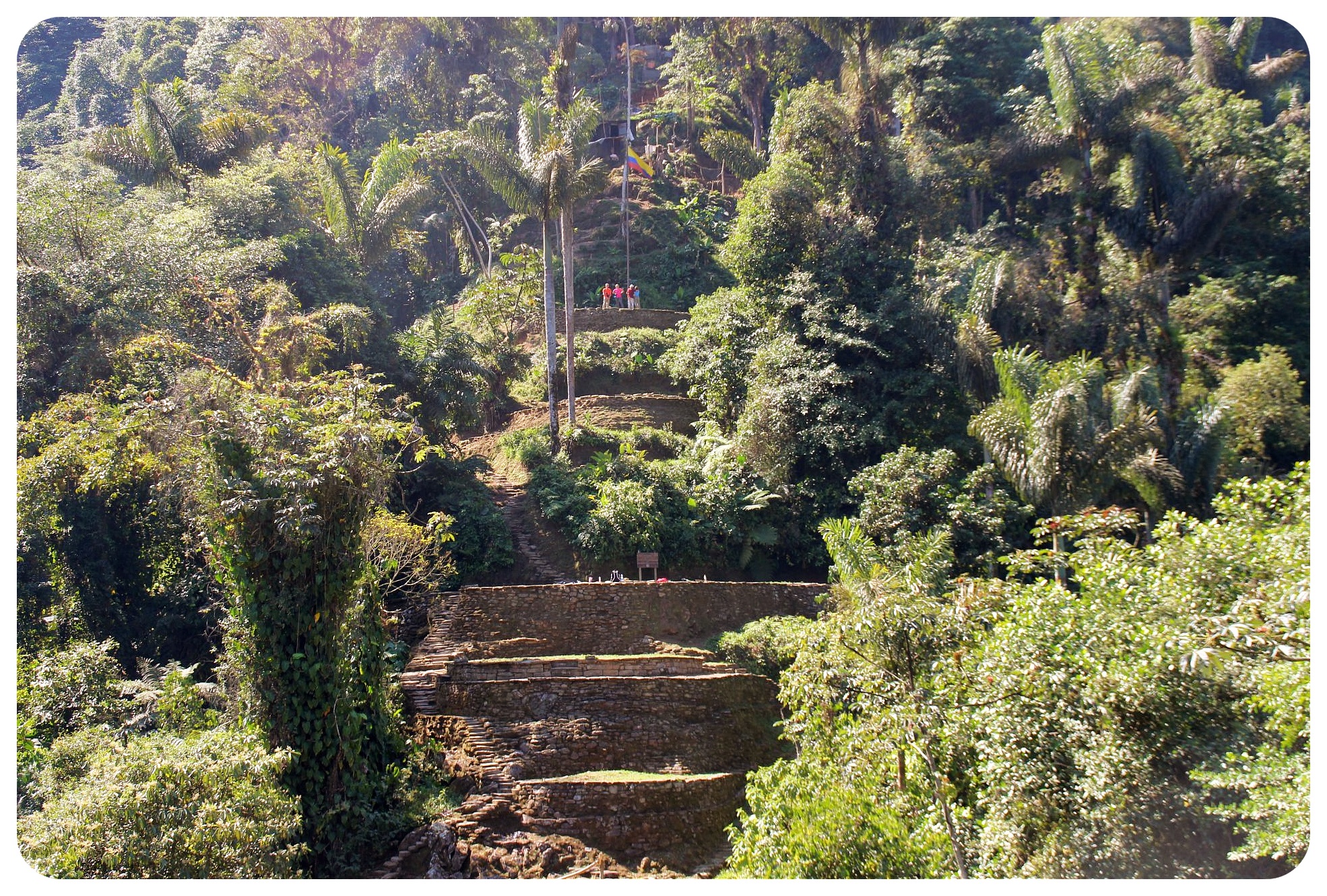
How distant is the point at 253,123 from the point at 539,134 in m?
7.78

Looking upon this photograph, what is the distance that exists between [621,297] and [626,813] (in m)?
17.8

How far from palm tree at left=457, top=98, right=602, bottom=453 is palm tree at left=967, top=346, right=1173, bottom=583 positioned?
9.51 meters

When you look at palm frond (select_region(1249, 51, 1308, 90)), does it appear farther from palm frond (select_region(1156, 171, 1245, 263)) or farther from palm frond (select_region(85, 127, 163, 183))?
palm frond (select_region(85, 127, 163, 183))

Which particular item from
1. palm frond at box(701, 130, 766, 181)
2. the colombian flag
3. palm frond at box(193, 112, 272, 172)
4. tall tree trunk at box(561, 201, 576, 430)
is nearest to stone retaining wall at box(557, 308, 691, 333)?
tall tree trunk at box(561, 201, 576, 430)

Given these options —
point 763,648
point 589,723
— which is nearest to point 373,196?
point 763,648

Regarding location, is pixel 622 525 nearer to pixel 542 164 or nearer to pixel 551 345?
pixel 551 345

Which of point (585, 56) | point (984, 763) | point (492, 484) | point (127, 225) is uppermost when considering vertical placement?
point (585, 56)

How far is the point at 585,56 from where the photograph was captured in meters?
41.6

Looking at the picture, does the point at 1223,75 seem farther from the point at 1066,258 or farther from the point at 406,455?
the point at 406,455

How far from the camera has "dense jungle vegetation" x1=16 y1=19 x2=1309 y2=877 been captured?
9.77 metres

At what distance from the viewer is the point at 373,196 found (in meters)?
26.0

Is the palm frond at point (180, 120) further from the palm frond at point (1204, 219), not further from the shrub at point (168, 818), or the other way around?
the palm frond at point (1204, 219)

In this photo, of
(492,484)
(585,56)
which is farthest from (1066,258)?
(585,56)

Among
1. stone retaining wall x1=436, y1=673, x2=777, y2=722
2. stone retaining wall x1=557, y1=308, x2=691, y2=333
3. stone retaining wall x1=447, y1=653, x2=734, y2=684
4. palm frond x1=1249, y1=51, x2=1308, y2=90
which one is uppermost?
palm frond x1=1249, y1=51, x2=1308, y2=90
